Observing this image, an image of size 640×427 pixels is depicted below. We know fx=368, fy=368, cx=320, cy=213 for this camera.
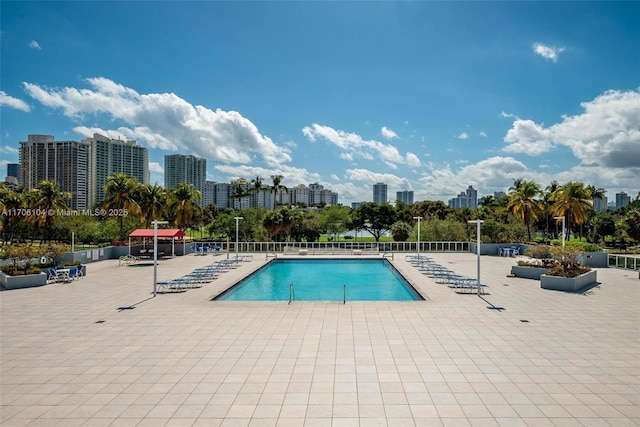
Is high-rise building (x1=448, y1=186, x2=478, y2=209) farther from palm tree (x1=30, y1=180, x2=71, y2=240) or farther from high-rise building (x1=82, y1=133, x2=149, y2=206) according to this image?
palm tree (x1=30, y1=180, x2=71, y2=240)

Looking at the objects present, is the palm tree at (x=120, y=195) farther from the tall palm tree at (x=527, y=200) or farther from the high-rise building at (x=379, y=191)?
the high-rise building at (x=379, y=191)

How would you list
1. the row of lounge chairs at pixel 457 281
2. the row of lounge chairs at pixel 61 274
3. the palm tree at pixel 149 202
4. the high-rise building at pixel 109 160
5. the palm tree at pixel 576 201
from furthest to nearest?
1. the high-rise building at pixel 109 160
2. the palm tree at pixel 149 202
3. the palm tree at pixel 576 201
4. the row of lounge chairs at pixel 61 274
5. the row of lounge chairs at pixel 457 281

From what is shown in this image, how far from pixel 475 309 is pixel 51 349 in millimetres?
10610

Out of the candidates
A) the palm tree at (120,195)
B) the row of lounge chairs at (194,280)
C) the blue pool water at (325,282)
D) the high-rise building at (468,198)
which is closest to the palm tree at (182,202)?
the palm tree at (120,195)

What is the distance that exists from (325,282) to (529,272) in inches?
361

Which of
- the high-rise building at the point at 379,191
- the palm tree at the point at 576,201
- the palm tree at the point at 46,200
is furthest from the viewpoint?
the high-rise building at the point at 379,191

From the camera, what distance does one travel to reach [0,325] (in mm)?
9266

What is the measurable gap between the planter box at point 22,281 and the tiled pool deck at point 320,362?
2722 mm

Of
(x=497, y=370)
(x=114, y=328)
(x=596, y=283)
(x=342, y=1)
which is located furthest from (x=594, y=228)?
(x=114, y=328)

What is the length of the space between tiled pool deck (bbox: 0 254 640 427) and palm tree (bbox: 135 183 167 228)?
1861cm

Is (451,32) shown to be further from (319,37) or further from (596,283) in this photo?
(596,283)

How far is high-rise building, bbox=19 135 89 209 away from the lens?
186 ft

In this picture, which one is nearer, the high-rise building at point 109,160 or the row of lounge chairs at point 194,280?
the row of lounge chairs at point 194,280

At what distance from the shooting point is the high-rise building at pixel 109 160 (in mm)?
62000
